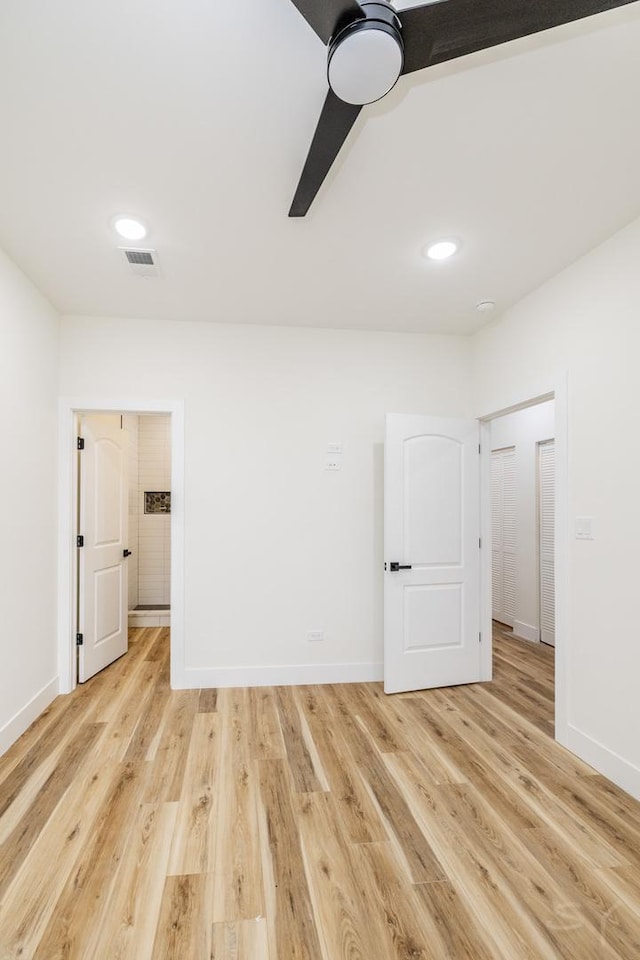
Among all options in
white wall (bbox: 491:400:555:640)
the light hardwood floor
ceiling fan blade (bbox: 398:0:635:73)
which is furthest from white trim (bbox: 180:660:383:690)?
ceiling fan blade (bbox: 398:0:635:73)

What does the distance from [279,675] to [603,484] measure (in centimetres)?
256

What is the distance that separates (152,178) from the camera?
207cm

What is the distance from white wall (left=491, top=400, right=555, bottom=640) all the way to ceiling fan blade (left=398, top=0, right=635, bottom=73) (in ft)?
13.0

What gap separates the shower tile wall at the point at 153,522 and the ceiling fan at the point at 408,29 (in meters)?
4.97

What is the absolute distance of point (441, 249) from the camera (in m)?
2.65

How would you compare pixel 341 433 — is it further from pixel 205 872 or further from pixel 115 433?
pixel 205 872

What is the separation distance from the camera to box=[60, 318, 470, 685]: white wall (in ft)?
12.1

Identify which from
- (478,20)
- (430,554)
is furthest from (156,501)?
(478,20)

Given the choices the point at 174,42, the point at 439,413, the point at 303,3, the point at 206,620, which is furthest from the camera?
the point at 439,413

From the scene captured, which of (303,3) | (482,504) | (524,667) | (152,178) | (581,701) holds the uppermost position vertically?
(152,178)

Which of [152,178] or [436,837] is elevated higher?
[152,178]

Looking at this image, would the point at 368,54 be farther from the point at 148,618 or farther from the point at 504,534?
the point at 148,618

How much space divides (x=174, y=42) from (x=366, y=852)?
9.41 ft

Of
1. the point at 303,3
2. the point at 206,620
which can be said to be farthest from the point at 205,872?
the point at 303,3
